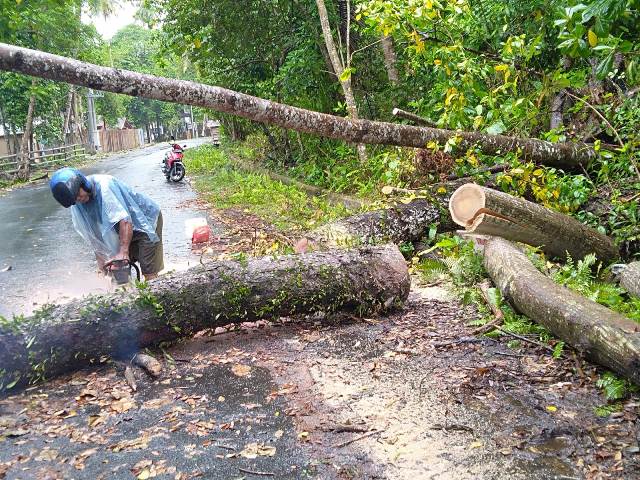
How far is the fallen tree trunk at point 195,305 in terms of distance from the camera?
12.6ft

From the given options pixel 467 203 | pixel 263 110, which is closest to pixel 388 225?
pixel 467 203

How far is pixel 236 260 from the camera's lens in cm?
464

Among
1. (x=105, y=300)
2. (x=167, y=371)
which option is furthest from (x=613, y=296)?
(x=105, y=300)

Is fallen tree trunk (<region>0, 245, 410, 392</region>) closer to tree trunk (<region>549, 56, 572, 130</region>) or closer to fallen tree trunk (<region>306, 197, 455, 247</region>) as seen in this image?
fallen tree trunk (<region>306, 197, 455, 247</region>)

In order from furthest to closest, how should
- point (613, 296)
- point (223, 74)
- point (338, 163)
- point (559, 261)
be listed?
point (223, 74) → point (338, 163) → point (559, 261) → point (613, 296)

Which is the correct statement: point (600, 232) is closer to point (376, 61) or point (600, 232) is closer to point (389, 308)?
point (389, 308)

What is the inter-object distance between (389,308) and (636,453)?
248 centimetres

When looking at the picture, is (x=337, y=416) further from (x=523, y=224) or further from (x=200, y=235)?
(x=200, y=235)

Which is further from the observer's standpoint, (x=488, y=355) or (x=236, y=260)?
(x=236, y=260)

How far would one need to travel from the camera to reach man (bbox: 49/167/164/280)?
Answer: 14.9 feet

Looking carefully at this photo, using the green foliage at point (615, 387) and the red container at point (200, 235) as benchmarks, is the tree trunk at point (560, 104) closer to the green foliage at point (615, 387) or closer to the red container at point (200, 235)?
the red container at point (200, 235)

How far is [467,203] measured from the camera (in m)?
5.33

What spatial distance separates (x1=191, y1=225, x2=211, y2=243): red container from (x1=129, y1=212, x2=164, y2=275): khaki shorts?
104 inches

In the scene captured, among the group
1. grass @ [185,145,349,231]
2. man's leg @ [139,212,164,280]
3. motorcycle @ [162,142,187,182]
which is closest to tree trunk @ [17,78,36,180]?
motorcycle @ [162,142,187,182]
